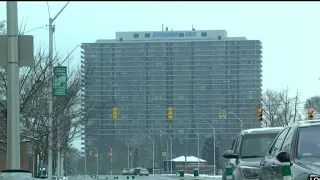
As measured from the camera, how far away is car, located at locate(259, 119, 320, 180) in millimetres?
9156

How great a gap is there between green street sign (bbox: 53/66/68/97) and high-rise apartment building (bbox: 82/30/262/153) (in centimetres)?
6118

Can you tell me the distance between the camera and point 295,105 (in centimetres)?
6938

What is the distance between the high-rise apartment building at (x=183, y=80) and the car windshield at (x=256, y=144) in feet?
236

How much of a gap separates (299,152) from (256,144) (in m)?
6.94

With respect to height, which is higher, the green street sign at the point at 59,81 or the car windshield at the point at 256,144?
the green street sign at the point at 59,81

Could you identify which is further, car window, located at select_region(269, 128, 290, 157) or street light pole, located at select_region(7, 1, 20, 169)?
street light pole, located at select_region(7, 1, 20, 169)

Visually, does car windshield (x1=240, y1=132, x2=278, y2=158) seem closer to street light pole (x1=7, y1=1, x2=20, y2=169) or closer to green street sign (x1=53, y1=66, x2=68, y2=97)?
street light pole (x1=7, y1=1, x2=20, y2=169)

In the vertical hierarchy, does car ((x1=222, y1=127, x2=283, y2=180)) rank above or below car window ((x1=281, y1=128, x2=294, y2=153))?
below

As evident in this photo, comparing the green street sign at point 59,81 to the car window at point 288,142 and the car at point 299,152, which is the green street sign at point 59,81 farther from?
the car window at point 288,142

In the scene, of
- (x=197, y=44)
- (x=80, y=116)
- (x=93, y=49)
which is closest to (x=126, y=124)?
(x=197, y=44)

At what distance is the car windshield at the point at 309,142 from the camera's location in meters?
9.89

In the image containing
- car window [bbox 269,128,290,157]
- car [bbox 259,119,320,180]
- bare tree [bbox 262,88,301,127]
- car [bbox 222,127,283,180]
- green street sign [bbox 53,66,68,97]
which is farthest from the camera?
bare tree [bbox 262,88,301,127]

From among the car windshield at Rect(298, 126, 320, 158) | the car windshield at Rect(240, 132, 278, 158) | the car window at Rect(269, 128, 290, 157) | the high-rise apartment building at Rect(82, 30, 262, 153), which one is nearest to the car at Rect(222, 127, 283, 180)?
the car windshield at Rect(240, 132, 278, 158)

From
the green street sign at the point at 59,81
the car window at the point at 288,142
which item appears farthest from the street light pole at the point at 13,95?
the green street sign at the point at 59,81
